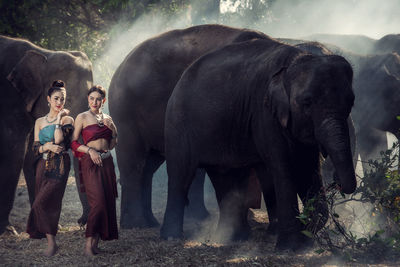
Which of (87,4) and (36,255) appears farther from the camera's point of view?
(87,4)

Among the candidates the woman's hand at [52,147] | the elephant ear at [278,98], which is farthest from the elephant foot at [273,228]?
the woman's hand at [52,147]

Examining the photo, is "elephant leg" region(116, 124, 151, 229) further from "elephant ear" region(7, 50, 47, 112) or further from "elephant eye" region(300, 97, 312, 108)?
"elephant eye" region(300, 97, 312, 108)

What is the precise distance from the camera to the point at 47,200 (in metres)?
6.70

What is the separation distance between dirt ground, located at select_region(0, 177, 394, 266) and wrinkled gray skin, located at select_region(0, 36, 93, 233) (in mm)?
788

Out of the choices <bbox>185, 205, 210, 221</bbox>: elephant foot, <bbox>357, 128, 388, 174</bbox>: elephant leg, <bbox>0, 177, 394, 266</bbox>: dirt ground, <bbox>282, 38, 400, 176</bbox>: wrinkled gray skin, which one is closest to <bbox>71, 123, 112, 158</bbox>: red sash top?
<bbox>0, 177, 394, 266</bbox>: dirt ground

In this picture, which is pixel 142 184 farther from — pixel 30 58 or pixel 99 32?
pixel 99 32

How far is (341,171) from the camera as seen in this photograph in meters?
5.75

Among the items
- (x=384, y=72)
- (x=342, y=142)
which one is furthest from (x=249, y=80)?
(x=384, y=72)

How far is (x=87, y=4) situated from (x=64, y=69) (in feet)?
17.8

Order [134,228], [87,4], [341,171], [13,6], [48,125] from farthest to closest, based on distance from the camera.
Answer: [87,4]
[13,6]
[134,228]
[48,125]
[341,171]

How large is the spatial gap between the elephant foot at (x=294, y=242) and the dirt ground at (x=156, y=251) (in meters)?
0.10

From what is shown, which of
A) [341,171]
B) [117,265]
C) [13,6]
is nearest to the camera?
[341,171]

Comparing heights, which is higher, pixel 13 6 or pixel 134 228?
pixel 13 6

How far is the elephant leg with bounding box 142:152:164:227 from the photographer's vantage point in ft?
28.9
